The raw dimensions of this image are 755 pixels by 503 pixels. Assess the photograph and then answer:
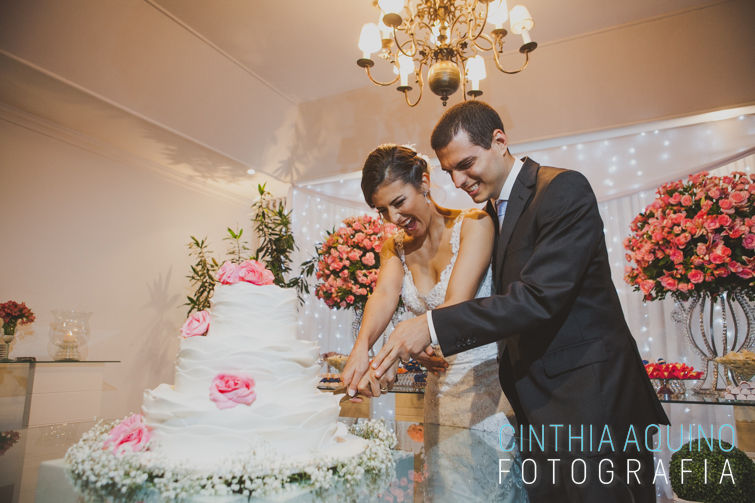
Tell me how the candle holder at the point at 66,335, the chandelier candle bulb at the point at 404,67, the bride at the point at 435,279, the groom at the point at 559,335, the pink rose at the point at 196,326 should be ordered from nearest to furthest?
the groom at the point at 559,335, the pink rose at the point at 196,326, the bride at the point at 435,279, the chandelier candle bulb at the point at 404,67, the candle holder at the point at 66,335

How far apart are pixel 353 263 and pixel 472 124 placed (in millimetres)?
2106

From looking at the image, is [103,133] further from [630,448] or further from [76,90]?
[630,448]

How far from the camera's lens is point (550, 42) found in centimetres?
562

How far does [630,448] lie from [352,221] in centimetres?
286

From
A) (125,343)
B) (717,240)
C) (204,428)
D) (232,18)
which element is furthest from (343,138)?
(204,428)

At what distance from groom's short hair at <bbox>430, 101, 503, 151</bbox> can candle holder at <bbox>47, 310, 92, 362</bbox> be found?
16.1 ft

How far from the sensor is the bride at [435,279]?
2.17 m

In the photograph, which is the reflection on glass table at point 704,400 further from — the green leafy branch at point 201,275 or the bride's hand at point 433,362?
the green leafy branch at point 201,275

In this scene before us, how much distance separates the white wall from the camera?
5559mm

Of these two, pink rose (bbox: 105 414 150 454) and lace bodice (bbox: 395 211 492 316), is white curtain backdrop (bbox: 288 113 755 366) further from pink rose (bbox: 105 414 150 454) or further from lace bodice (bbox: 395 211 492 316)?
pink rose (bbox: 105 414 150 454)

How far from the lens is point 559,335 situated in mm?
1562

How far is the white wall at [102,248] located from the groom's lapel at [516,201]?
537 cm

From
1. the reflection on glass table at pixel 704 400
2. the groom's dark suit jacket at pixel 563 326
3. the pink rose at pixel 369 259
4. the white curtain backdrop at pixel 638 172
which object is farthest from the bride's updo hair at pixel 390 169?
the white curtain backdrop at pixel 638 172

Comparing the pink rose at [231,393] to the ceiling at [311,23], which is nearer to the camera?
the pink rose at [231,393]
